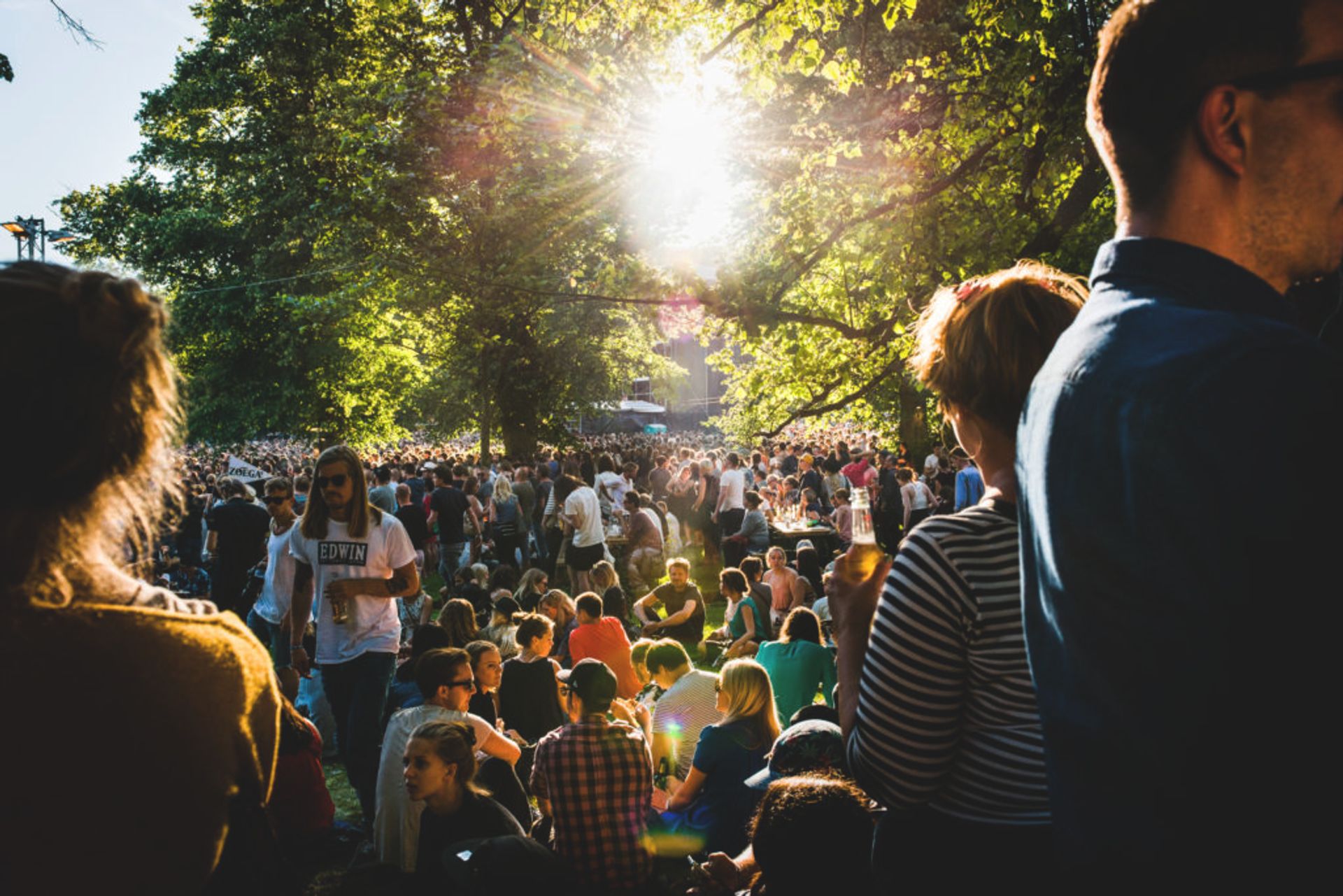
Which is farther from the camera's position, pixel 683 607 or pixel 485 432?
pixel 485 432

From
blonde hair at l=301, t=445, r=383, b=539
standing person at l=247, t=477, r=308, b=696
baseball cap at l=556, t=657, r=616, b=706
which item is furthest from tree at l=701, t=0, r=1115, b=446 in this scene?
standing person at l=247, t=477, r=308, b=696

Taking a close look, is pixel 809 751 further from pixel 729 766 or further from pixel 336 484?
pixel 336 484

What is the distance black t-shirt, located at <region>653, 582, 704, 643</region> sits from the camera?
365 inches

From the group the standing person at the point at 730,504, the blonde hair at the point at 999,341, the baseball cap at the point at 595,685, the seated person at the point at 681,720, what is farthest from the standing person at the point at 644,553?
the blonde hair at the point at 999,341

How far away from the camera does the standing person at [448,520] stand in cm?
1266

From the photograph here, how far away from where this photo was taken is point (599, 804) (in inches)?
160

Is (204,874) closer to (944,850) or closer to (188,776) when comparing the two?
(188,776)

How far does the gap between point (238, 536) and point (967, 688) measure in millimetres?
8960

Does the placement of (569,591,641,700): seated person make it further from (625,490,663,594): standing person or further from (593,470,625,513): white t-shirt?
(593,470,625,513): white t-shirt

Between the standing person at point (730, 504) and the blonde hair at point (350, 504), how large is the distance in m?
8.50

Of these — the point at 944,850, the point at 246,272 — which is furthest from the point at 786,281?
the point at 246,272

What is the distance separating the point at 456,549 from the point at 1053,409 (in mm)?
12544

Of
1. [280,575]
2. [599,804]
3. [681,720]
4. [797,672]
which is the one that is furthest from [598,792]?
[280,575]

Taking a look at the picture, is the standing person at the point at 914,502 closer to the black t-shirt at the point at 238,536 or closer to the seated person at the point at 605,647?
the seated person at the point at 605,647
